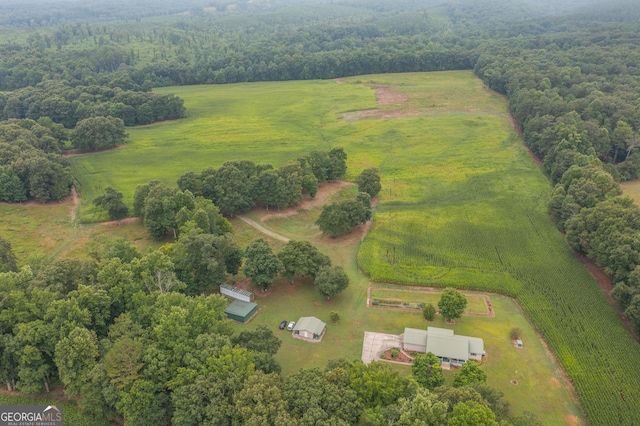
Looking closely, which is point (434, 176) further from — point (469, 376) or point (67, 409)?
point (67, 409)

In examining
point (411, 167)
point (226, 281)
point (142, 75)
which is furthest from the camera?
point (142, 75)

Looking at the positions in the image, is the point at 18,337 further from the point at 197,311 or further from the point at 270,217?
the point at 270,217

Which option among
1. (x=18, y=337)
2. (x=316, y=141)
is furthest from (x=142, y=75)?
(x=18, y=337)

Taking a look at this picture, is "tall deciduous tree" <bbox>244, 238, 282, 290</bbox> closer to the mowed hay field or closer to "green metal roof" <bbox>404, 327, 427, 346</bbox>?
the mowed hay field

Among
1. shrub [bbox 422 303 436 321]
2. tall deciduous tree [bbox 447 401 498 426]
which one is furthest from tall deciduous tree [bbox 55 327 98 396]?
shrub [bbox 422 303 436 321]

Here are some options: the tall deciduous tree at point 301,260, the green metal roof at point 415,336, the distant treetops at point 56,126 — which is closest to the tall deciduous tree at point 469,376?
the green metal roof at point 415,336

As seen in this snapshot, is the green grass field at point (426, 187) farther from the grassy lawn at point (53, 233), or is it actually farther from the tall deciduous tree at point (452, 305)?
the tall deciduous tree at point (452, 305)
